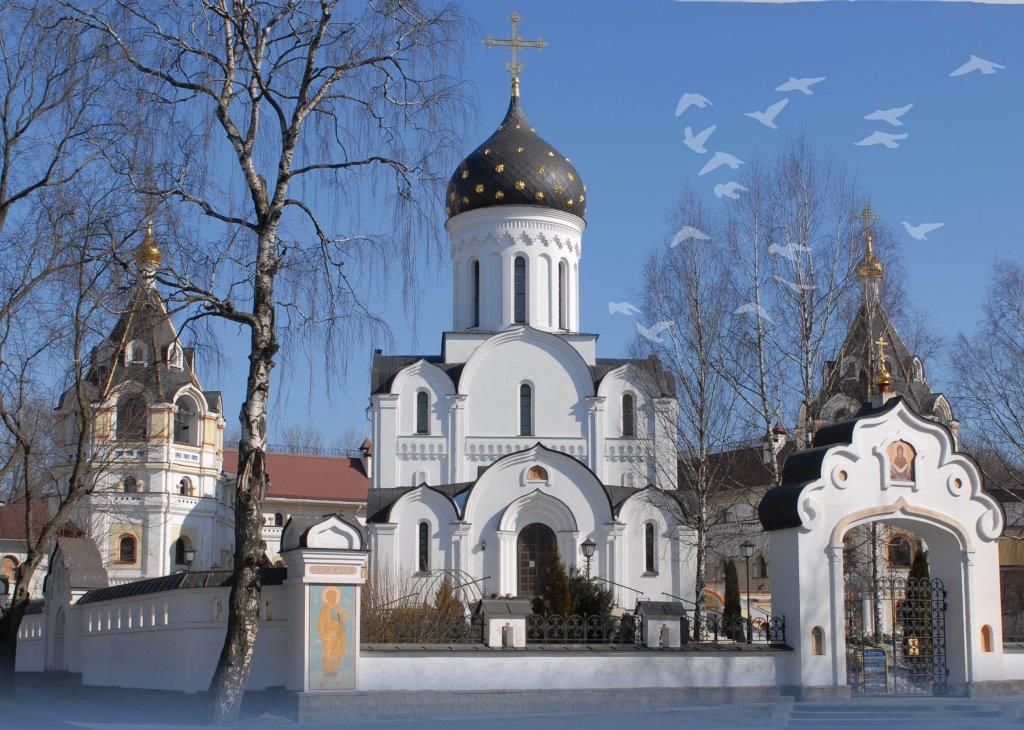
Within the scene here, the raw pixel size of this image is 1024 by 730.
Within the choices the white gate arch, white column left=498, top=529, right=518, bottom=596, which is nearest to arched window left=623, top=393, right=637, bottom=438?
A: white column left=498, top=529, right=518, bottom=596

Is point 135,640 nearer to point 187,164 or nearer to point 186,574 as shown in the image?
point 186,574

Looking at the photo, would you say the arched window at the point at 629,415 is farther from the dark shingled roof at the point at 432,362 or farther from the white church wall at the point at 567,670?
the white church wall at the point at 567,670

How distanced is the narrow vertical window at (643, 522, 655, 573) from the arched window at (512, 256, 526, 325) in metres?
7.11

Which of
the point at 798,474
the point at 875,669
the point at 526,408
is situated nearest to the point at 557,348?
the point at 526,408

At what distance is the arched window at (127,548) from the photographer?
4834cm

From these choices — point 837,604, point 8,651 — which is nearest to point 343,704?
point 837,604

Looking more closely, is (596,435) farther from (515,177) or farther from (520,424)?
(515,177)

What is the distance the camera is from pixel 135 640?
57.8ft

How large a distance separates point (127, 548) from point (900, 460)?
3707 cm

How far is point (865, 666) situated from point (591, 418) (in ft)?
56.7

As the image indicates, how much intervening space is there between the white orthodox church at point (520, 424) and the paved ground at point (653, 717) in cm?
1307

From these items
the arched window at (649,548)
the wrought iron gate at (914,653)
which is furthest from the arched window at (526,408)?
the wrought iron gate at (914,653)

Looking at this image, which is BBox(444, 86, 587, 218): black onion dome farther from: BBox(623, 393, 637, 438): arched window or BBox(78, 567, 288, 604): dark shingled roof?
BBox(78, 567, 288, 604): dark shingled roof

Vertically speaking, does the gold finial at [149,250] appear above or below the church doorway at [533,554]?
above
